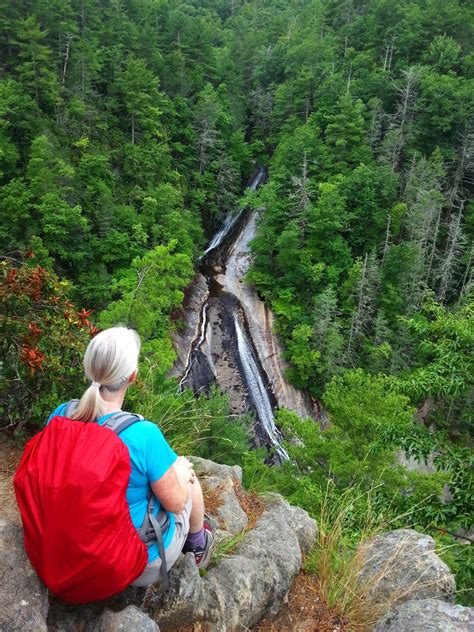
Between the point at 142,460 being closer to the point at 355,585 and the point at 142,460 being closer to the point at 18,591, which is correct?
the point at 18,591

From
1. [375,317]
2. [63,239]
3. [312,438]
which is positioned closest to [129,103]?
[63,239]

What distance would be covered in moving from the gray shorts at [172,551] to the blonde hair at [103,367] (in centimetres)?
99

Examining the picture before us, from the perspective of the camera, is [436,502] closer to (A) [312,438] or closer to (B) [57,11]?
(A) [312,438]

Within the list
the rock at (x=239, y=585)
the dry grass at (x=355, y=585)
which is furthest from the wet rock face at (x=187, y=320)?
the dry grass at (x=355, y=585)

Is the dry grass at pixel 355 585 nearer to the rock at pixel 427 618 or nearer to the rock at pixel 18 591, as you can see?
the rock at pixel 427 618

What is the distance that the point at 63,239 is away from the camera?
2038 centimetres

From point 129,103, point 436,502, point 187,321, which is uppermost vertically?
point 129,103

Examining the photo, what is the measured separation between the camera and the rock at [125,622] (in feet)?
8.05

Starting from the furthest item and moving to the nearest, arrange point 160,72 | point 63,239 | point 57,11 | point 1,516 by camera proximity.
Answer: point 160,72
point 57,11
point 63,239
point 1,516

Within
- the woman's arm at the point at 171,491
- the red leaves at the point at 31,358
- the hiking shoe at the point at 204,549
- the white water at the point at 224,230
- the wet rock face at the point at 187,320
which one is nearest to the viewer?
the woman's arm at the point at 171,491

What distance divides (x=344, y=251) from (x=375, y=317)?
436cm

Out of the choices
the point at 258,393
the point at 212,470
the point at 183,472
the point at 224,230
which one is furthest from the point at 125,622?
the point at 224,230

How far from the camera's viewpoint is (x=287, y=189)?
2803 cm

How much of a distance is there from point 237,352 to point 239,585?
1917cm
